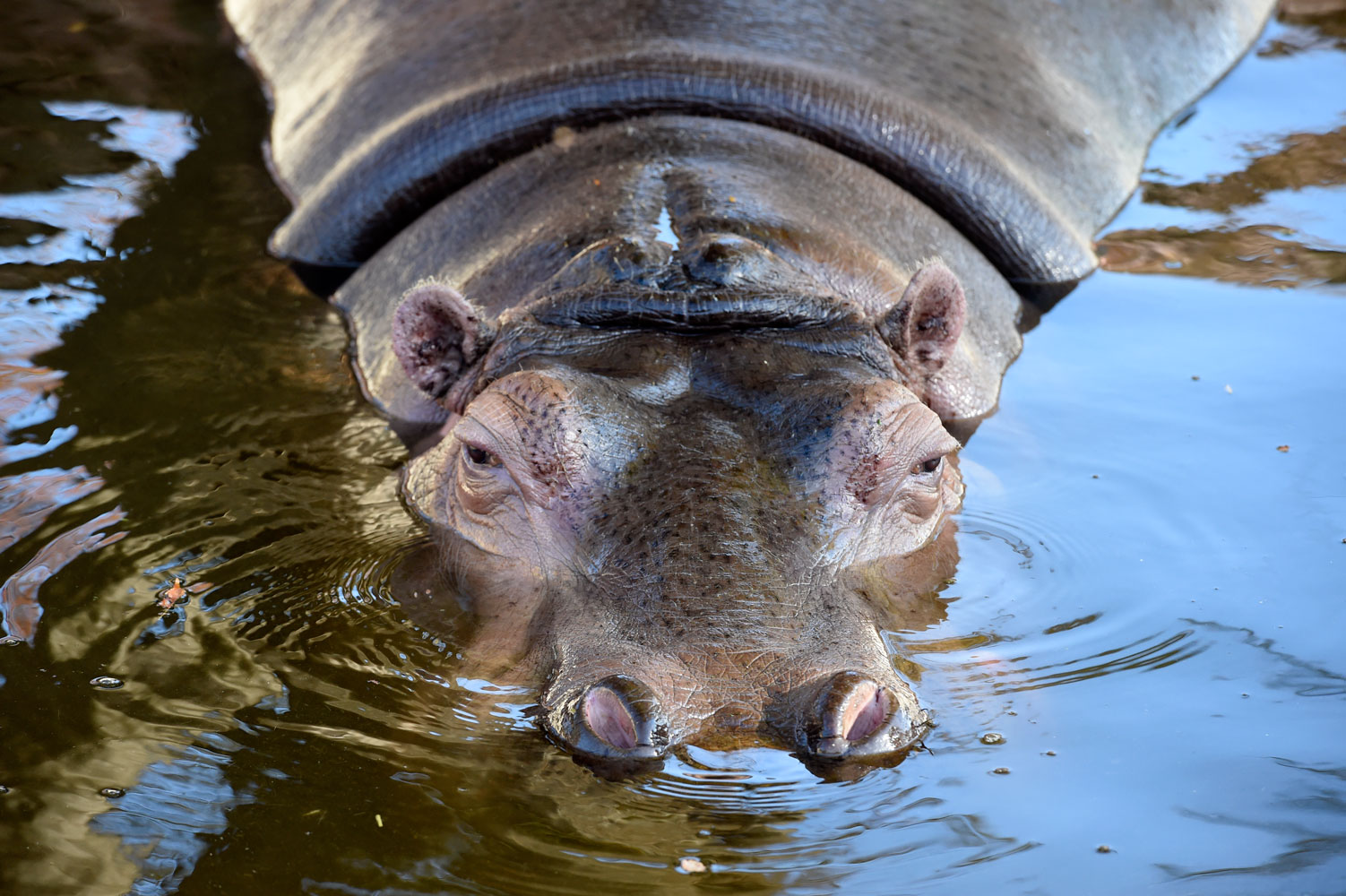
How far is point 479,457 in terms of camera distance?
401 cm

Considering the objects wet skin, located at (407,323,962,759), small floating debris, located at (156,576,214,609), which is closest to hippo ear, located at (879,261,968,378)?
wet skin, located at (407,323,962,759)

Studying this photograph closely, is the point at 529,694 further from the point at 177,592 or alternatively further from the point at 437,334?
the point at 437,334

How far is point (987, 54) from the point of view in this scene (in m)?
6.29

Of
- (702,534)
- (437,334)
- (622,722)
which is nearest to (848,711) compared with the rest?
(622,722)

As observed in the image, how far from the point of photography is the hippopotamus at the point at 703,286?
3.32 metres

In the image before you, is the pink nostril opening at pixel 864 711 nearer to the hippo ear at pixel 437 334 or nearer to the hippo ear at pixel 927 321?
the hippo ear at pixel 927 321

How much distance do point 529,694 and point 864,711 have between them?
81cm

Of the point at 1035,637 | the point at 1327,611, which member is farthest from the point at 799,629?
the point at 1327,611

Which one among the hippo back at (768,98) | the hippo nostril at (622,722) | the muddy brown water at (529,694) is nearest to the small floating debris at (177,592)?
the muddy brown water at (529,694)

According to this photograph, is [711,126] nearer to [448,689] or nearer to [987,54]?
[987,54]

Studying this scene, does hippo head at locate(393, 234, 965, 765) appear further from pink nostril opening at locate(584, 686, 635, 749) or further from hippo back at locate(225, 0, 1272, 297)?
hippo back at locate(225, 0, 1272, 297)

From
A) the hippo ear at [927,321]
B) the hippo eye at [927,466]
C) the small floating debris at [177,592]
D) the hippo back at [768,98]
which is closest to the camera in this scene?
the small floating debris at [177,592]

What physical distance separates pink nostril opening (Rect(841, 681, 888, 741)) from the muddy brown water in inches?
4.7

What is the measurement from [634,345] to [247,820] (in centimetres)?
170
